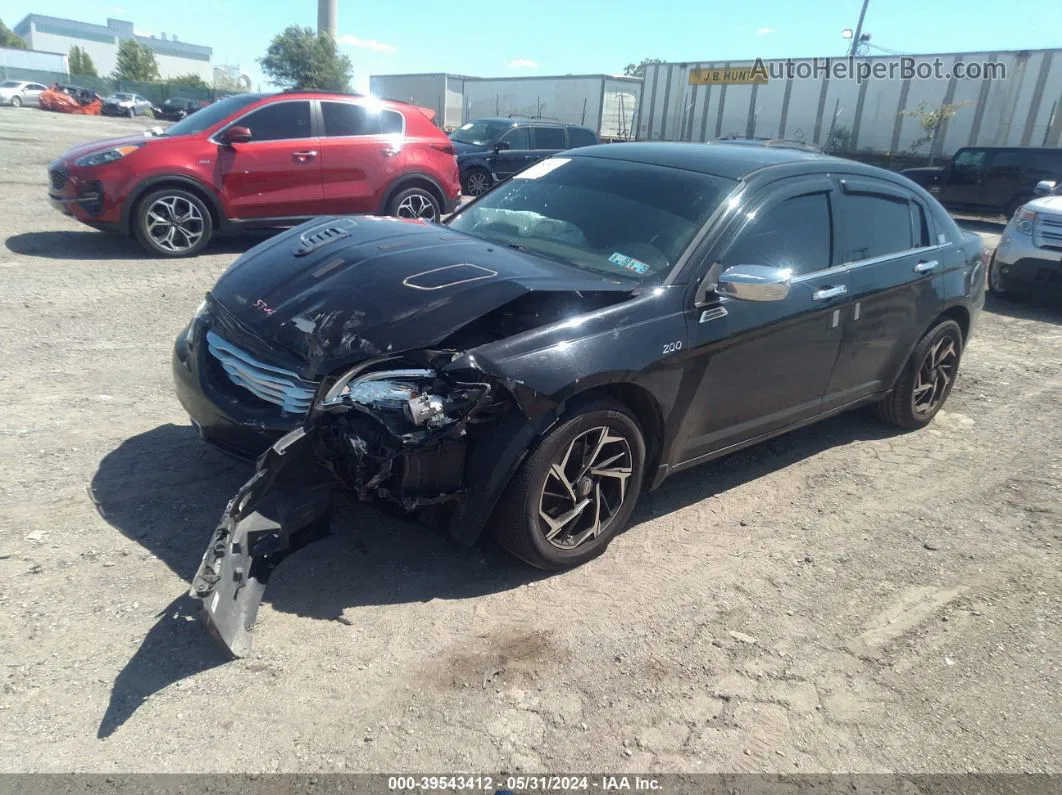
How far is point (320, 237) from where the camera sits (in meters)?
3.95

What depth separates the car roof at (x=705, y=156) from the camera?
13.4 feet

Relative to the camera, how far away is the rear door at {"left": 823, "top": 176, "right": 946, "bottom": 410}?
437cm

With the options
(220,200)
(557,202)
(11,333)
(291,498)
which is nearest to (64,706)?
(291,498)

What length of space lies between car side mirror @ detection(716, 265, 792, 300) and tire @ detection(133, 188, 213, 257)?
22.5 ft

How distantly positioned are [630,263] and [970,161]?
18.2 metres

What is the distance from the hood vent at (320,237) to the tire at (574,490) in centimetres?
160

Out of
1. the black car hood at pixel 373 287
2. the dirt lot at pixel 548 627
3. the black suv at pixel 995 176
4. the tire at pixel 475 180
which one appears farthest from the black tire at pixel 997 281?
the black suv at pixel 995 176

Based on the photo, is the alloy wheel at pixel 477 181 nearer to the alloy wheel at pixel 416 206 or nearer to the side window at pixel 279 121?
the alloy wheel at pixel 416 206

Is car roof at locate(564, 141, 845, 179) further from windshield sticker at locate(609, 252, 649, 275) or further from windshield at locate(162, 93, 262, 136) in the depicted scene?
windshield at locate(162, 93, 262, 136)

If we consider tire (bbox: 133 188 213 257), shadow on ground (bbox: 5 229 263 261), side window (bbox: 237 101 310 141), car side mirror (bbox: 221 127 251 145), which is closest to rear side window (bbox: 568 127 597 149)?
side window (bbox: 237 101 310 141)

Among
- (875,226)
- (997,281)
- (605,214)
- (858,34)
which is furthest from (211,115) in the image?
(858,34)

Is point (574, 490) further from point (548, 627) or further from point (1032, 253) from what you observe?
point (1032, 253)

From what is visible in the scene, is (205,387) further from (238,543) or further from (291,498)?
(238,543)

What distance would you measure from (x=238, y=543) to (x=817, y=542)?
2699mm
